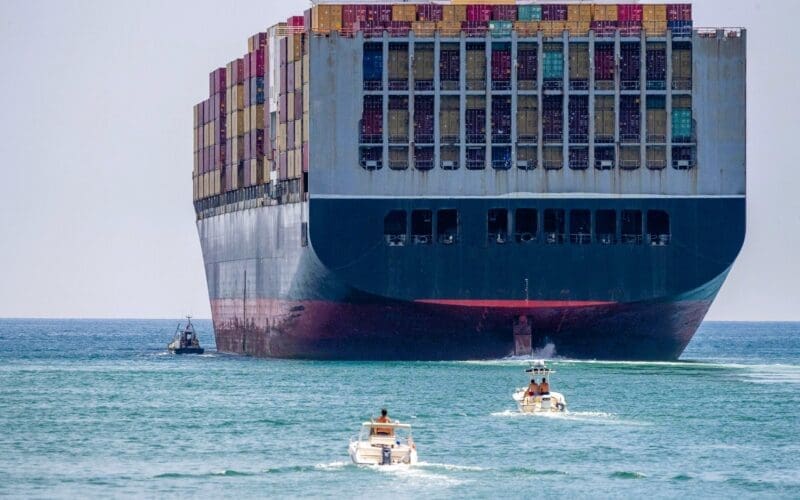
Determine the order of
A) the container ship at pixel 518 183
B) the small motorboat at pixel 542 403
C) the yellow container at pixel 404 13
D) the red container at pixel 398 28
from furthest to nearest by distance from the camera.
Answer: the yellow container at pixel 404 13, the red container at pixel 398 28, the container ship at pixel 518 183, the small motorboat at pixel 542 403

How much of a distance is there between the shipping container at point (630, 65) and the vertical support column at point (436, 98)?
28.0 ft

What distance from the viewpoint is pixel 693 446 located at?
70.2 meters

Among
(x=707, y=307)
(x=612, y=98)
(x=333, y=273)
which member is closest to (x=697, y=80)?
(x=612, y=98)

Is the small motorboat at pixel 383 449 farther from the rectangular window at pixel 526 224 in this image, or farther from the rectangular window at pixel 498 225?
the rectangular window at pixel 526 224

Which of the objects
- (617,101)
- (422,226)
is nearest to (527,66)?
(617,101)

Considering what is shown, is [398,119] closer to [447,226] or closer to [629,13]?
[447,226]

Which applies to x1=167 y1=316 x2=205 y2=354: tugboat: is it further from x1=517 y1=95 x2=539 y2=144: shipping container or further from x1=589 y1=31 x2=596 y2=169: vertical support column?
x1=589 y1=31 x2=596 y2=169: vertical support column

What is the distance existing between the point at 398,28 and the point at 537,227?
1158cm

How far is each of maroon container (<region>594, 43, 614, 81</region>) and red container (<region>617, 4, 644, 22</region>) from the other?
3659mm

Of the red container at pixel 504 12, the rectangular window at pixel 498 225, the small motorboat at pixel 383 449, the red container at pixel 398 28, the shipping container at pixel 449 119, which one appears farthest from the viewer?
the red container at pixel 504 12

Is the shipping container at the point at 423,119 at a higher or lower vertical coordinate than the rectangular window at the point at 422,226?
higher

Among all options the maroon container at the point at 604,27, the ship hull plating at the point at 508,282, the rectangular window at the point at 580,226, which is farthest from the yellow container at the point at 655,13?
the rectangular window at the point at 580,226

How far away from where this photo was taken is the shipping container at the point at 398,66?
10900 centimetres

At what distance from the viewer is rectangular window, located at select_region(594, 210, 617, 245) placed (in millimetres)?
107688
